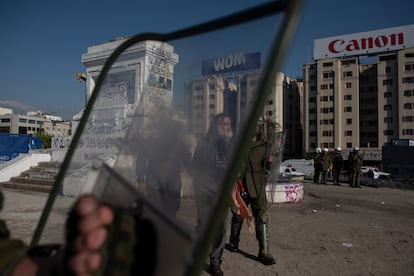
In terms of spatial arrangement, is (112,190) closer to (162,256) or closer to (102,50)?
(162,256)

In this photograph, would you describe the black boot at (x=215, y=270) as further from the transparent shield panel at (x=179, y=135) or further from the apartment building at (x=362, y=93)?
the apartment building at (x=362, y=93)

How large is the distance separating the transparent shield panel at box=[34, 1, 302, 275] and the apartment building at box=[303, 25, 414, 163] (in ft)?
216

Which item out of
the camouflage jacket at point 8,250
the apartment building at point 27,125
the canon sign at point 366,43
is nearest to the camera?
the camouflage jacket at point 8,250

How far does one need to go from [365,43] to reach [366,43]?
0.21m

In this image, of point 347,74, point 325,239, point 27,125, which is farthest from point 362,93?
point 27,125

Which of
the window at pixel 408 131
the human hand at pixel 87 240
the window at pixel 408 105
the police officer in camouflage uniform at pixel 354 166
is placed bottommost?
the police officer in camouflage uniform at pixel 354 166

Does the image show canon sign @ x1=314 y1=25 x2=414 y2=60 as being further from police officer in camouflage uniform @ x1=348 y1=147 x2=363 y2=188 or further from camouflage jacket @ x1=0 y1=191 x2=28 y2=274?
camouflage jacket @ x1=0 y1=191 x2=28 y2=274

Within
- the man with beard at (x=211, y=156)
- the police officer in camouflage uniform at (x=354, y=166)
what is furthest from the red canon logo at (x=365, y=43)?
the man with beard at (x=211, y=156)

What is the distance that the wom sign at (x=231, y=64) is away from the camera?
97 centimetres

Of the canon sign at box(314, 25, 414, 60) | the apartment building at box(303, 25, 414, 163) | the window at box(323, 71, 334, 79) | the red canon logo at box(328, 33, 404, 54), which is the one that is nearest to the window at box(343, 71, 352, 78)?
the apartment building at box(303, 25, 414, 163)

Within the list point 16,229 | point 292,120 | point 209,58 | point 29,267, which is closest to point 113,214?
point 29,267

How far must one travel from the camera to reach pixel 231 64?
1.11 metres

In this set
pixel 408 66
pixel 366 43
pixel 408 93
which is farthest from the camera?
pixel 366 43

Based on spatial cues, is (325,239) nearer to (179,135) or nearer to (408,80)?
(179,135)
